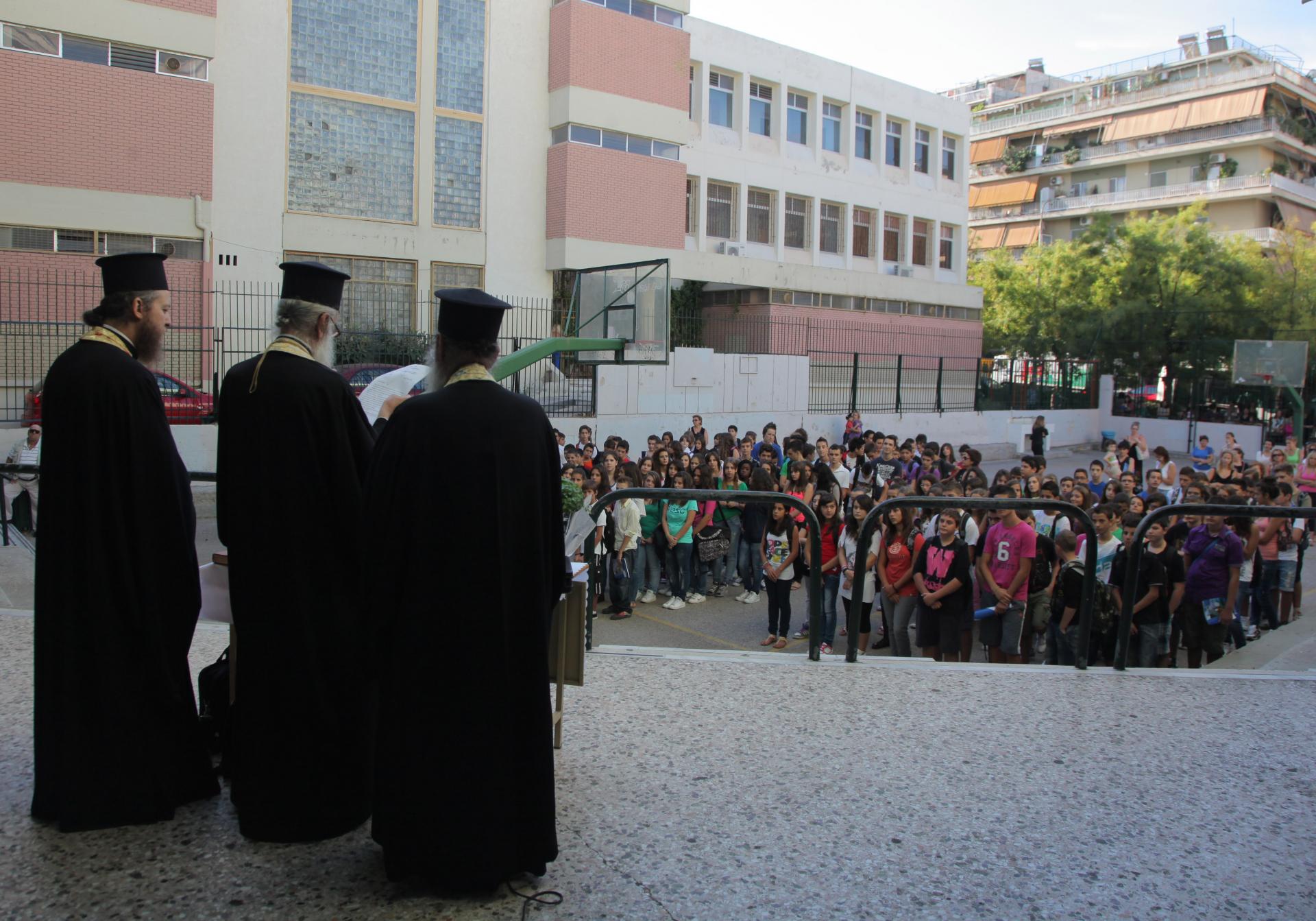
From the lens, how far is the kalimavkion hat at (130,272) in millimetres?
3629

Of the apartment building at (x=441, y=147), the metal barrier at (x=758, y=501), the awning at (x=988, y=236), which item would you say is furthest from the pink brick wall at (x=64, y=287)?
the awning at (x=988, y=236)

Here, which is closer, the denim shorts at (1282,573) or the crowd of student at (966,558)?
the crowd of student at (966,558)

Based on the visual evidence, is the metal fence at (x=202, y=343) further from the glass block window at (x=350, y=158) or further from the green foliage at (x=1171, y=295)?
the green foliage at (x=1171, y=295)

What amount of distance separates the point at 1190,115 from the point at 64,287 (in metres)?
55.8

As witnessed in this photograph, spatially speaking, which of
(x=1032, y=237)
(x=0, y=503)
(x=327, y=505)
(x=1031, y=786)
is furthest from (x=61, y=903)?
(x=1032, y=237)

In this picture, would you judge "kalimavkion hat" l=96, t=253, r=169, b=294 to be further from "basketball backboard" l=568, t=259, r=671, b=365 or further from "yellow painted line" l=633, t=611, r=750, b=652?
"basketball backboard" l=568, t=259, r=671, b=365

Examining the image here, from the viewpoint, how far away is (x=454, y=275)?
85.1 feet

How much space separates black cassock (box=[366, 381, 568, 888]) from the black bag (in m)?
1.06

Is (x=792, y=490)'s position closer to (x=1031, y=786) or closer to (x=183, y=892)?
(x=1031, y=786)

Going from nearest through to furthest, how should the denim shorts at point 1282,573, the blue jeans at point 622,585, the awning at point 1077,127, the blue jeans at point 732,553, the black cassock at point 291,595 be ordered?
the black cassock at point 291,595 → the denim shorts at point 1282,573 → the blue jeans at point 622,585 → the blue jeans at point 732,553 → the awning at point 1077,127

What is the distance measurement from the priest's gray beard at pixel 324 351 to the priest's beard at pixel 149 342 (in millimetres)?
591

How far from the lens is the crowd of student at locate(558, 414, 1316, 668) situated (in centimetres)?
777

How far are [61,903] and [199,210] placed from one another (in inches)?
851

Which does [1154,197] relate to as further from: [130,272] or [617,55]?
[130,272]
